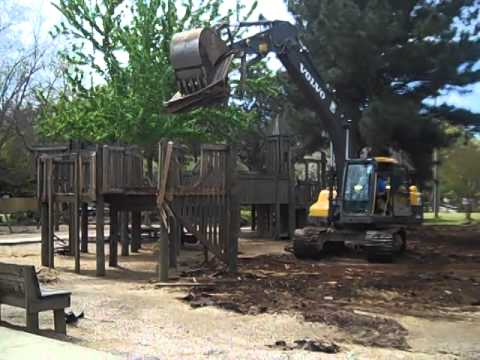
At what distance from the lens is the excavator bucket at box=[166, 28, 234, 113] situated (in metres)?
13.5

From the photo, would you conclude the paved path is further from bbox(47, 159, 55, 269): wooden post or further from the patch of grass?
the patch of grass

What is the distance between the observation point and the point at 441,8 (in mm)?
27125

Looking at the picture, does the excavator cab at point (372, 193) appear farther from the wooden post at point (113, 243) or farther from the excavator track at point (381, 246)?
the wooden post at point (113, 243)

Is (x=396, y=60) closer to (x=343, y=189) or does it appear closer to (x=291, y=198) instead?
(x=291, y=198)

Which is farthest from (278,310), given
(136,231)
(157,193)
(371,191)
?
(136,231)

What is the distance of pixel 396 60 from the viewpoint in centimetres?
2681

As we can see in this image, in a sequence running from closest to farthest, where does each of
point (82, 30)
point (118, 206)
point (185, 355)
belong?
point (185, 355)
point (118, 206)
point (82, 30)

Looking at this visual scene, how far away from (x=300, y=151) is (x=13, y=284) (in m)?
25.9

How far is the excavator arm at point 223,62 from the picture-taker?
1359 cm

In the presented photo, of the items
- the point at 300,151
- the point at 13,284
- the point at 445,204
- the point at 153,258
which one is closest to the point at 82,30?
the point at 153,258

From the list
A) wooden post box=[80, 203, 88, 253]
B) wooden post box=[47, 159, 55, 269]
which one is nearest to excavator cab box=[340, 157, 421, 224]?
wooden post box=[80, 203, 88, 253]

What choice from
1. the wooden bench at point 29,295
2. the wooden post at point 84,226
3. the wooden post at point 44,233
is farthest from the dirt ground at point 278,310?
the wooden post at point 84,226

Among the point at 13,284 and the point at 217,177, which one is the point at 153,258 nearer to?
the point at 217,177

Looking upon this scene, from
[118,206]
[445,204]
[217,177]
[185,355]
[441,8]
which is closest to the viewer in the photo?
[185,355]
